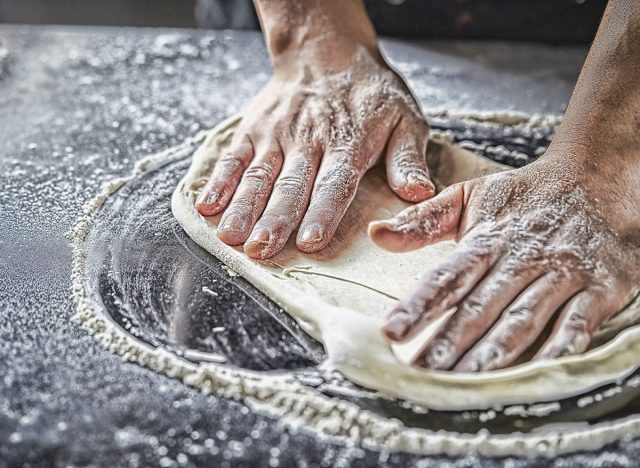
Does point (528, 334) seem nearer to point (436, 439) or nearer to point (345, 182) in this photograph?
point (436, 439)

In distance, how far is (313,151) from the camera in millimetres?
1155

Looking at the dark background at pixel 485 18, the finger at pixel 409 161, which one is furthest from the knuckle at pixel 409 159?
the dark background at pixel 485 18

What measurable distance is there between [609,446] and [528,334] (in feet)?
0.44

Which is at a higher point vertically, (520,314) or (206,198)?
(520,314)

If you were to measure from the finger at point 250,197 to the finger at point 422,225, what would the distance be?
229 millimetres

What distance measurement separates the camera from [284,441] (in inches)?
29.2

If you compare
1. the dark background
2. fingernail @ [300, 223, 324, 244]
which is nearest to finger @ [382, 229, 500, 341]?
fingernail @ [300, 223, 324, 244]

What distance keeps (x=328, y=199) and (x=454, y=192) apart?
182 mm

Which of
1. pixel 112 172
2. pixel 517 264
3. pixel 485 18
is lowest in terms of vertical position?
pixel 112 172

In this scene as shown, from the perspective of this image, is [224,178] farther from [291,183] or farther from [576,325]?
[576,325]

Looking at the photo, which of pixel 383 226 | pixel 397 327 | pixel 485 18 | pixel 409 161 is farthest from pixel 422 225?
pixel 485 18

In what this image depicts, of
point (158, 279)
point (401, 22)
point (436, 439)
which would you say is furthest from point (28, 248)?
point (401, 22)

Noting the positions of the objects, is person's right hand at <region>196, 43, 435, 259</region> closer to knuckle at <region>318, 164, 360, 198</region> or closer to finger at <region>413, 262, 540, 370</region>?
knuckle at <region>318, 164, 360, 198</region>

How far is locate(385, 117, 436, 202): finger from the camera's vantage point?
43.6 inches
